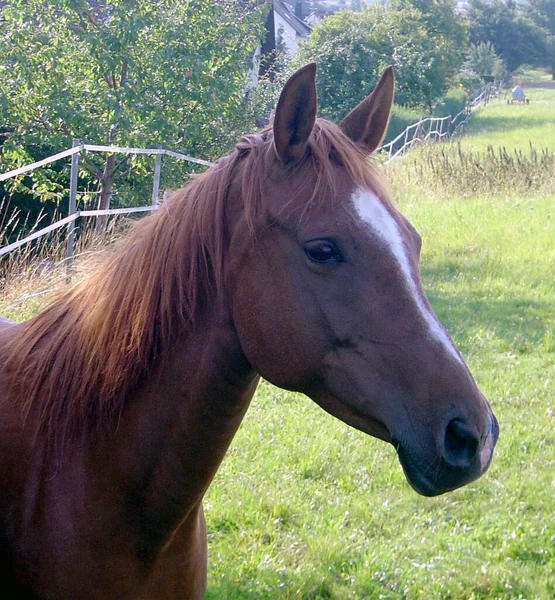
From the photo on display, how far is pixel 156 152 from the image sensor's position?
746 centimetres

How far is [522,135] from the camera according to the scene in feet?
93.8

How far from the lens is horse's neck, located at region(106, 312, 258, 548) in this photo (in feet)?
5.96

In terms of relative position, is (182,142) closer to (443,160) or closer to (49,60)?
(49,60)

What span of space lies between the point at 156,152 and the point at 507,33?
6741 cm

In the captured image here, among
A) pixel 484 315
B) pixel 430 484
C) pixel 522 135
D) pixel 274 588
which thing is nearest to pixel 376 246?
pixel 430 484

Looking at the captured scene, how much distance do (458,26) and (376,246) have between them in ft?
139

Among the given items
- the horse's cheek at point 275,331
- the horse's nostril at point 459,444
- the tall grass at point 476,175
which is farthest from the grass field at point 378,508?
the tall grass at point 476,175

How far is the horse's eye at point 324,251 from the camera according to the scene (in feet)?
5.49

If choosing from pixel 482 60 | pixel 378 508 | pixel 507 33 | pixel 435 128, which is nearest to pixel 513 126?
pixel 435 128

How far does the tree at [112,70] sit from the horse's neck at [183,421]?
629cm

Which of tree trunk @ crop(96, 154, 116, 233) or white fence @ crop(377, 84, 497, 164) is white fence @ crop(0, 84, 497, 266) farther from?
tree trunk @ crop(96, 154, 116, 233)

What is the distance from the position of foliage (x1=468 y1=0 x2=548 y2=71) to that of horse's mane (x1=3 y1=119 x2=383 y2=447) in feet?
228

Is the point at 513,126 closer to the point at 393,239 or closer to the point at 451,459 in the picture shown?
the point at 393,239

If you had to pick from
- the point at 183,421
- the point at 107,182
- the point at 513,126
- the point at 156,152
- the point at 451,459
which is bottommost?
the point at 513,126
